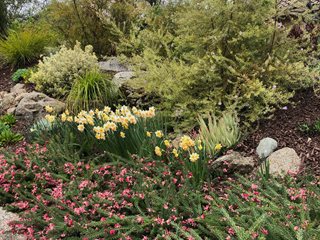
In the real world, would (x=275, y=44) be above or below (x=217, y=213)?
above

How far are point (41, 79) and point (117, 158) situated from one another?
345cm

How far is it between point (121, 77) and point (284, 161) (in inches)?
130

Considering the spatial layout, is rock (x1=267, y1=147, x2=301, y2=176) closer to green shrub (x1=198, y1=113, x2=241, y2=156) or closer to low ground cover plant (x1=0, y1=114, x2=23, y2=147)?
green shrub (x1=198, y1=113, x2=241, y2=156)

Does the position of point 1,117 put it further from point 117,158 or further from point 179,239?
point 179,239

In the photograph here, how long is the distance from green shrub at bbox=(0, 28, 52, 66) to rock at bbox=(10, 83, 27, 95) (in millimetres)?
1168

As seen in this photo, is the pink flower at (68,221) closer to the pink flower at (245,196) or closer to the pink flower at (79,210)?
the pink flower at (79,210)

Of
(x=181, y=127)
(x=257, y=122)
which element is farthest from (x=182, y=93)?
(x=257, y=122)

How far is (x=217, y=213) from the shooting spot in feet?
11.6

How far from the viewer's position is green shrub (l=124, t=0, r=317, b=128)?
210 inches

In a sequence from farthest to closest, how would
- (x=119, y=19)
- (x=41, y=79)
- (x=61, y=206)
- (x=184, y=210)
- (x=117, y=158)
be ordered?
1. (x=119, y=19)
2. (x=41, y=79)
3. (x=117, y=158)
4. (x=61, y=206)
5. (x=184, y=210)

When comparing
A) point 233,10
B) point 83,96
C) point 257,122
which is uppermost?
point 233,10

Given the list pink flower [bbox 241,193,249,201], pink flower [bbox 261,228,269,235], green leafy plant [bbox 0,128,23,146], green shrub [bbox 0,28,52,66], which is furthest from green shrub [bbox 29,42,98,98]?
pink flower [bbox 261,228,269,235]

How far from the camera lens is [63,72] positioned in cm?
739

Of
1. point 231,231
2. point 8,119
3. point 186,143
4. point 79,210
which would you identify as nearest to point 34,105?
point 8,119
